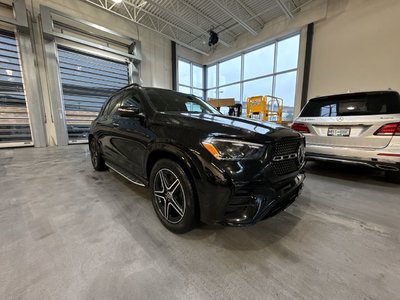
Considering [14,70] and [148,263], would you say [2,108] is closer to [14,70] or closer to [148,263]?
[14,70]

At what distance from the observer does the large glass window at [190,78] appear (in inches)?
475

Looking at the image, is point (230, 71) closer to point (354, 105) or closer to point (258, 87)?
point (258, 87)

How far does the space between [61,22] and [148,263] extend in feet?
30.3

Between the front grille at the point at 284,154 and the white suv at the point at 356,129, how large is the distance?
5.04 feet

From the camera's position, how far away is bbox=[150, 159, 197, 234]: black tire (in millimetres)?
1378

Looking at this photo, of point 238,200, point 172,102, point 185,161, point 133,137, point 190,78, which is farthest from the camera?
point 190,78

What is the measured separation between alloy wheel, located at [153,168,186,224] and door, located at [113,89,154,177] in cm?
33

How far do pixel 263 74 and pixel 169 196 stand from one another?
414 inches

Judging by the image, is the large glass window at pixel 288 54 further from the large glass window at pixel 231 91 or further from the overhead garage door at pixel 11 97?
the overhead garage door at pixel 11 97

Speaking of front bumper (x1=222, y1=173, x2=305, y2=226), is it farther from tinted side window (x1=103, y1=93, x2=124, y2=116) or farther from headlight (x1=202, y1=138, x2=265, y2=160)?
tinted side window (x1=103, y1=93, x2=124, y2=116)

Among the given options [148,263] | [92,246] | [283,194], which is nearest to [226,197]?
[283,194]

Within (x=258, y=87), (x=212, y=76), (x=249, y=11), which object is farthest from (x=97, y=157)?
(x=212, y=76)

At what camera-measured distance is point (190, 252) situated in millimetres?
1356

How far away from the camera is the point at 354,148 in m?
2.55
